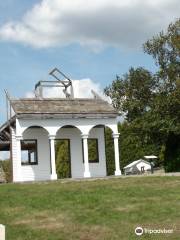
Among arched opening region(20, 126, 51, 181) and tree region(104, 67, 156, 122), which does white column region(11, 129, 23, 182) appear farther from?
tree region(104, 67, 156, 122)

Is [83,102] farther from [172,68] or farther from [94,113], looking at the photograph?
[172,68]

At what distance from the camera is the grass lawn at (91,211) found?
43.8ft

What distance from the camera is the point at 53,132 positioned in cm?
3212

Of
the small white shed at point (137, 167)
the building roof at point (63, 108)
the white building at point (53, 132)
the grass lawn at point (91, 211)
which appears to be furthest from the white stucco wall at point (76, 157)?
the grass lawn at point (91, 211)

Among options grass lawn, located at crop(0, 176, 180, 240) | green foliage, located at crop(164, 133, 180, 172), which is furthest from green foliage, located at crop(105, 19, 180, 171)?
grass lawn, located at crop(0, 176, 180, 240)

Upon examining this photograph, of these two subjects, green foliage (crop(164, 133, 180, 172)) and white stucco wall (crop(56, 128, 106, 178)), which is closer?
white stucco wall (crop(56, 128, 106, 178))

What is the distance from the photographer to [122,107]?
36.8 meters

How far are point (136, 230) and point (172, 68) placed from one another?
2404cm

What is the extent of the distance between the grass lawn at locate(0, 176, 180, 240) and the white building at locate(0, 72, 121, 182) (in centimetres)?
1083

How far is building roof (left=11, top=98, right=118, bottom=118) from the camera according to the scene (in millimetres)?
31750

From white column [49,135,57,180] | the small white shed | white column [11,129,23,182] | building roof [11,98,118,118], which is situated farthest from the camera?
the small white shed

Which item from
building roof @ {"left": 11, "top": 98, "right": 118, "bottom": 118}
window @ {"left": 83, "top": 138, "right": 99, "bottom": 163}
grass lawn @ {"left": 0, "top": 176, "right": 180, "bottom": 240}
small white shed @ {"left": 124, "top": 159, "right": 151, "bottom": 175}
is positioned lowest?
grass lawn @ {"left": 0, "top": 176, "right": 180, "bottom": 240}

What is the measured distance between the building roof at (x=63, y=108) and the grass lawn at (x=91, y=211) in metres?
11.0

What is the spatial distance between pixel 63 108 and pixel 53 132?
1.85m
